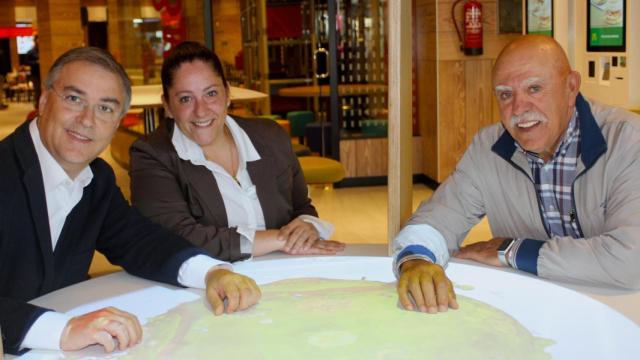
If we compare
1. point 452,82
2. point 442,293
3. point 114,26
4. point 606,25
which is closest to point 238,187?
point 442,293

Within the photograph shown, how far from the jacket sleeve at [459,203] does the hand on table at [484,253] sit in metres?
0.09

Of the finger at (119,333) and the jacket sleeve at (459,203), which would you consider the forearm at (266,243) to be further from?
the finger at (119,333)

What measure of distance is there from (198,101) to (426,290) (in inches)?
48.4

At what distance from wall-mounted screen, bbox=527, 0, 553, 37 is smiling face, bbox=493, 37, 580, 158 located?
13.2 ft

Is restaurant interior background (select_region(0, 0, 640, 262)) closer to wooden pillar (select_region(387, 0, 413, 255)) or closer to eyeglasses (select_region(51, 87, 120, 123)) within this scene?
wooden pillar (select_region(387, 0, 413, 255))

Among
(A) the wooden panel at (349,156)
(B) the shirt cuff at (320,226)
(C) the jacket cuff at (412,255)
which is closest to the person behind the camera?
(C) the jacket cuff at (412,255)

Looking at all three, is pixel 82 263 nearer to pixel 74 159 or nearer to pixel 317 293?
pixel 74 159

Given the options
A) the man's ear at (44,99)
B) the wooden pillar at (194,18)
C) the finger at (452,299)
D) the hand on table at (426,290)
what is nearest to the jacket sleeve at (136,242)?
the man's ear at (44,99)

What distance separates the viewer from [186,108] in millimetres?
2775

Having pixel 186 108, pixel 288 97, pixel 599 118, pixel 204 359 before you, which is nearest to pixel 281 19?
pixel 288 97

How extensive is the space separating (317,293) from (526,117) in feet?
2.62

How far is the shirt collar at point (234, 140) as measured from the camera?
108 inches

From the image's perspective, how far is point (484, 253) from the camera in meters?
2.21

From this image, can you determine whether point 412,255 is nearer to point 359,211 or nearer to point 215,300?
point 215,300
